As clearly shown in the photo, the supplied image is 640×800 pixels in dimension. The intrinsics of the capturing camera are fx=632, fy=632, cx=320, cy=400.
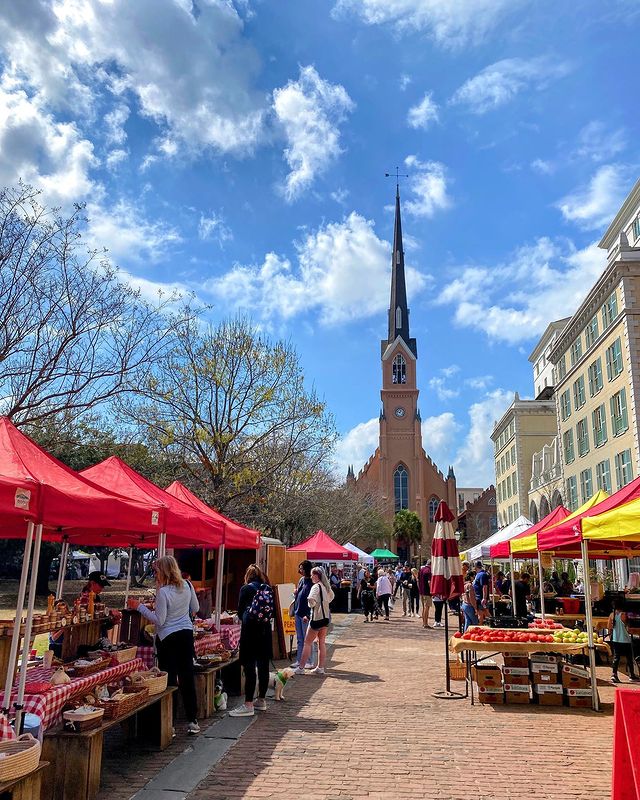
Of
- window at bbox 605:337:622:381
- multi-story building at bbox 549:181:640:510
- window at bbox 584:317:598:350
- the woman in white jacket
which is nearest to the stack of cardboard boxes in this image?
the woman in white jacket

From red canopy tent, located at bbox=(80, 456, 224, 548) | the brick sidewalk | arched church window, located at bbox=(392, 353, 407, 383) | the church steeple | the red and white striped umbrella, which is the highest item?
the church steeple

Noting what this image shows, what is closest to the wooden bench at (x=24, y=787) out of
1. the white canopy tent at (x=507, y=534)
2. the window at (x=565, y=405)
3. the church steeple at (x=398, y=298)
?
the white canopy tent at (x=507, y=534)

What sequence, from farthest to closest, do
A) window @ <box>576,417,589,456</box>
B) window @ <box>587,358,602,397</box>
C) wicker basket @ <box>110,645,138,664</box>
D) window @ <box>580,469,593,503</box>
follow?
window @ <box>576,417,589,456</box>
window @ <box>580,469,593,503</box>
window @ <box>587,358,602,397</box>
wicker basket @ <box>110,645,138,664</box>

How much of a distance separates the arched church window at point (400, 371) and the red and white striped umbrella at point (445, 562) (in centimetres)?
7603

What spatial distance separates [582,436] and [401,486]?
152 ft

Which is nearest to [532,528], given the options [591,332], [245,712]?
[245,712]

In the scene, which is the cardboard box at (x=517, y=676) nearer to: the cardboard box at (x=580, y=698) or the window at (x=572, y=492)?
the cardboard box at (x=580, y=698)

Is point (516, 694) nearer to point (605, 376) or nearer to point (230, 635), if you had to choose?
point (230, 635)

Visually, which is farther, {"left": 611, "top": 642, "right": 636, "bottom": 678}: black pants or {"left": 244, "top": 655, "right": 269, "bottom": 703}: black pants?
{"left": 611, "top": 642, "right": 636, "bottom": 678}: black pants

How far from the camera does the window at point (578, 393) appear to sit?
118 ft

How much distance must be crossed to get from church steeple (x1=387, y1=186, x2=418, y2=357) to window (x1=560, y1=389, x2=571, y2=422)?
4791 cm

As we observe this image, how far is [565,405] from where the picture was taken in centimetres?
3969

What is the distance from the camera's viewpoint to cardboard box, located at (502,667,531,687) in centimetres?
873

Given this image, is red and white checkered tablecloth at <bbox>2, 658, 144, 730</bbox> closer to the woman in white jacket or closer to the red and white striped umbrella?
the woman in white jacket
